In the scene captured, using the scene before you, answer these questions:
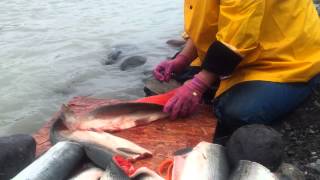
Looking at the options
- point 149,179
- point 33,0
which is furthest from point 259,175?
point 33,0

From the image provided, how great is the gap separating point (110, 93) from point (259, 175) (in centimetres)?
462

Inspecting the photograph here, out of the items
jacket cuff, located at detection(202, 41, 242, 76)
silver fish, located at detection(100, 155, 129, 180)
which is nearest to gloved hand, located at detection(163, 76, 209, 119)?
jacket cuff, located at detection(202, 41, 242, 76)

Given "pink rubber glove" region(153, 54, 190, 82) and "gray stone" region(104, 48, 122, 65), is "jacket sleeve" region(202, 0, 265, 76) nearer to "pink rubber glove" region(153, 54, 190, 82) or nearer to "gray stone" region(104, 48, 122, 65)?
"pink rubber glove" region(153, 54, 190, 82)

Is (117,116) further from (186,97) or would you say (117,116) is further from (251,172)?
(251,172)

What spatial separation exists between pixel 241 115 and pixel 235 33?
2.70 feet

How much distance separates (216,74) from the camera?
474 centimetres

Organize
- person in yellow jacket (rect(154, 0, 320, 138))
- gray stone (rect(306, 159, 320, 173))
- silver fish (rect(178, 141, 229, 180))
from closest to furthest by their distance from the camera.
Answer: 1. silver fish (rect(178, 141, 229, 180))
2. gray stone (rect(306, 159, 320, 173))
3. person in yellow jacket (rect(154, 0, 320, 138))

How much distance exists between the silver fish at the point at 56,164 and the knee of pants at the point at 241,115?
144 cm

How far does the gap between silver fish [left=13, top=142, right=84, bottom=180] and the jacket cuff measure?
138 cm

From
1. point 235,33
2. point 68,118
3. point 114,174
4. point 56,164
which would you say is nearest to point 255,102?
point 235,33

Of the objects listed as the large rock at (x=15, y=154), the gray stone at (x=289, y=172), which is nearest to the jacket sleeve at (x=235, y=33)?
the gray stone at (x=289, y=172)

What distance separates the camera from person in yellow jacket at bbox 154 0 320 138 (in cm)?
461

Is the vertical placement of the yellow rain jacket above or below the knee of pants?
above

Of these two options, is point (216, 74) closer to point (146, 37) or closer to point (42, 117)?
point (42, 117)
